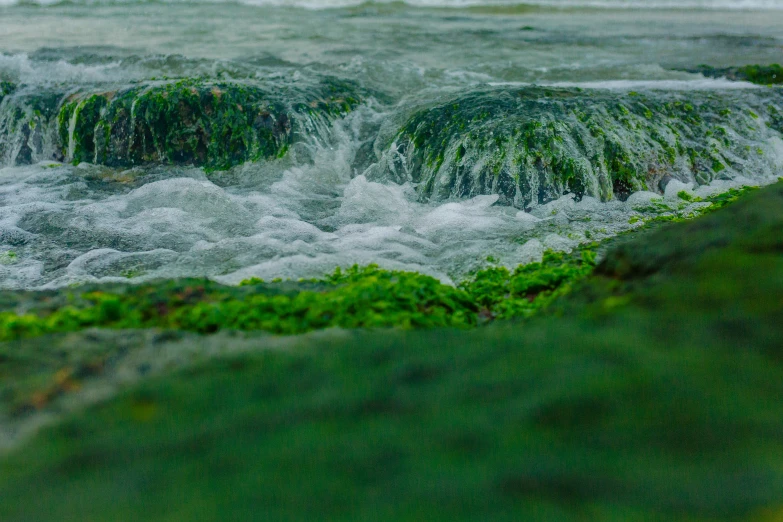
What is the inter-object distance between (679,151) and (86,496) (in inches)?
390

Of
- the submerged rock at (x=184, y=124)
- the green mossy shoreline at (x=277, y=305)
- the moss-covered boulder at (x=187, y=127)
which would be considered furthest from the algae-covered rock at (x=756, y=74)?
the green mossy shoreline at (x=277, y=305)

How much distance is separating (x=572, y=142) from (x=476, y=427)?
7691mm

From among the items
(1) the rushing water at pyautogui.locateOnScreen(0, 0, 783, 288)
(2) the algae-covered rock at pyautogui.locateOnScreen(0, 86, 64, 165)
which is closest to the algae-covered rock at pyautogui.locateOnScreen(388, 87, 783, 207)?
(1) the rushing water at pyautogui.locateOnScreen(0, 0, 783, 288)

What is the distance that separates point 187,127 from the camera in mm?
10633

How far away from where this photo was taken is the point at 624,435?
6.42 ft

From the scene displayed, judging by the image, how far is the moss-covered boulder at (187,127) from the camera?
1059 cm

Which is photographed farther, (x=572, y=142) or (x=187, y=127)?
(x=187, y=127)

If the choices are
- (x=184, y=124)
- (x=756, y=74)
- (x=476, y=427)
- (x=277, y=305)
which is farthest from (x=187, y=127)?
(x=756, y=74)

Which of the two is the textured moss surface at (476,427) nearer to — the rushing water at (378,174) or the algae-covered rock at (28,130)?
the rushing water at (378,174)

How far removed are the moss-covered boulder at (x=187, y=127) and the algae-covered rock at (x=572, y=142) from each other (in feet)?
8.36

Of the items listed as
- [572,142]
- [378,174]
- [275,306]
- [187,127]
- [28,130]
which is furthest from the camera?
[28,130]

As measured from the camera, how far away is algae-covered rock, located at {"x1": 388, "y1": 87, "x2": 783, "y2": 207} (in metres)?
8.62

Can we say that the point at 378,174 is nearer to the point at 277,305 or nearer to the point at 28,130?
the point at 277,305

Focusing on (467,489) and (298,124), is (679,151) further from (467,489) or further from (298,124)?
(467,489)
